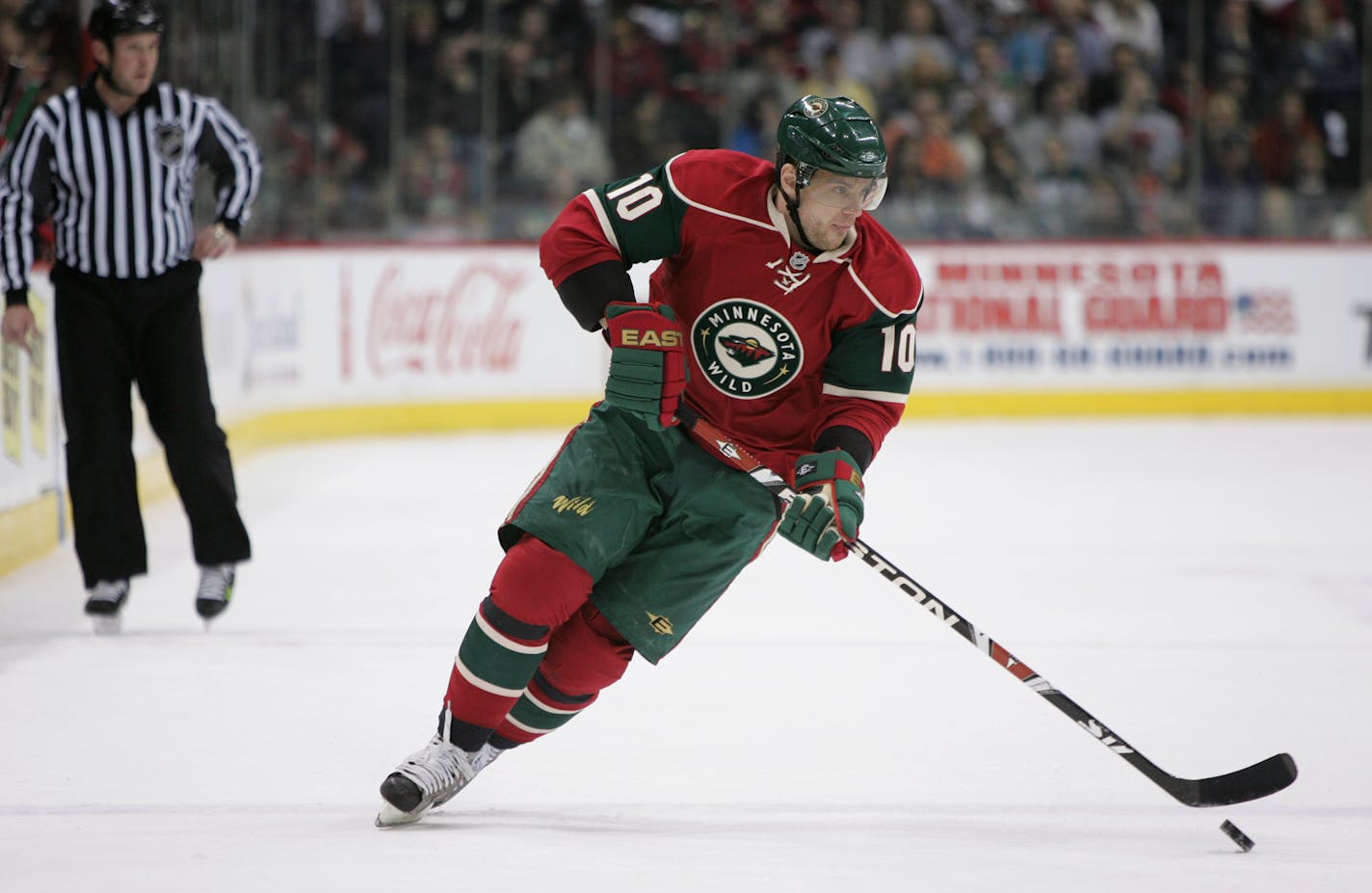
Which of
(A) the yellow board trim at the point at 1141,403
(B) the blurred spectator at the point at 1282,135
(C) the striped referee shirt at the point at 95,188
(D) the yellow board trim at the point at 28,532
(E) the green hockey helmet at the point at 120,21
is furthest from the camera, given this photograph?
(B) the blurred spectator at the point at 1282,135

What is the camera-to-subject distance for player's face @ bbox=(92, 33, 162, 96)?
13.8 feet

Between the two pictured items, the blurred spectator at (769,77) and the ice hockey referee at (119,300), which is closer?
the ice hockey referee at (119,300)

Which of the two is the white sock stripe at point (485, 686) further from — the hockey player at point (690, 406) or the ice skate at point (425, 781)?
the ice skate at point (425, 781)

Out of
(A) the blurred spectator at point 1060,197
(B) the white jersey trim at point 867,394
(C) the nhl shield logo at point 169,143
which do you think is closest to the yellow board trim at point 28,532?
(C) the nhl shield logo at point 169,143

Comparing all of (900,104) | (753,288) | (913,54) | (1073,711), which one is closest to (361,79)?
(900,104)

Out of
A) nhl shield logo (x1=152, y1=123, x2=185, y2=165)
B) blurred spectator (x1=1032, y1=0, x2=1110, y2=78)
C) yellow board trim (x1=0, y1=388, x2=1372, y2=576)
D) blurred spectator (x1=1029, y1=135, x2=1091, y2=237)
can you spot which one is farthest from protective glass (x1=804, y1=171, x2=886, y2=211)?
blurred spectator (x1=1032, y1=0, x2=1110, y2=78)

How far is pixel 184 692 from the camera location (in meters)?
3.78

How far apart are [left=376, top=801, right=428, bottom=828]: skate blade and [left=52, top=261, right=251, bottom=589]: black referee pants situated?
70.1 inches

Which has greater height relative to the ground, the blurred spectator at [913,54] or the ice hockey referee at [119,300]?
the blurred spectator at [913,54]

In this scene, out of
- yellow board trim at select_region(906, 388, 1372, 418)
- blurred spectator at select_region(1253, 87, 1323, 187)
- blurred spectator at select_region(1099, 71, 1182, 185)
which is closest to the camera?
yellow board trim at select_region(906, 388, 1372, 418)

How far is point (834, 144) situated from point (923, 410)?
704 centimetres

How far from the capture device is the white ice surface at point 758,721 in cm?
263

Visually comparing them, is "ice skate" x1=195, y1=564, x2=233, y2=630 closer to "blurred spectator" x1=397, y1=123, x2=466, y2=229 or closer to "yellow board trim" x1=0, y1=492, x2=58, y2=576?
"yellow board trim" x1=0, y1=492, x2=58, y2=576

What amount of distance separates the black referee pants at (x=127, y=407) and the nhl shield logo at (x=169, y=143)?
0.87 feet
